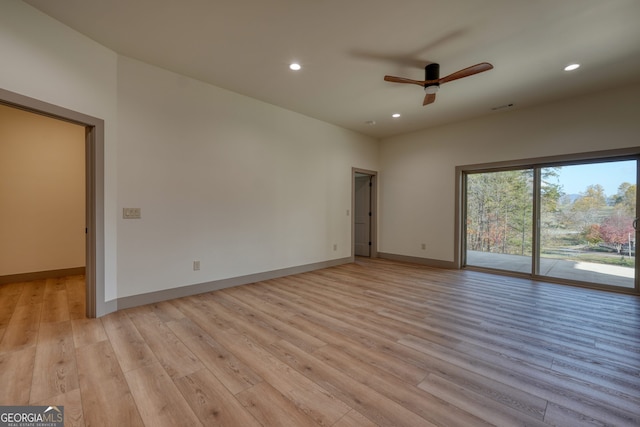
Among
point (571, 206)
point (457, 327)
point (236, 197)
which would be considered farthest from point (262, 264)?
point (571, 206)

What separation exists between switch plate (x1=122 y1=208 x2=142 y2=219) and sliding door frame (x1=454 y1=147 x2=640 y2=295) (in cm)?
544

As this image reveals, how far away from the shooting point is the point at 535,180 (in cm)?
461

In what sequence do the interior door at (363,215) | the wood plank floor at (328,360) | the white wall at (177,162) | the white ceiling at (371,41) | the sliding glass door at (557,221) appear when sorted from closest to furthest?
the wood plank floor at (328,360) → the white ceiling at (371,41) → the white wall at (177,162) → the sliding glass door at (557,221) → the interior door at (363,215)

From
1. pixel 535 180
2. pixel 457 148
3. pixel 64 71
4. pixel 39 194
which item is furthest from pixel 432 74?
pixel 39 194

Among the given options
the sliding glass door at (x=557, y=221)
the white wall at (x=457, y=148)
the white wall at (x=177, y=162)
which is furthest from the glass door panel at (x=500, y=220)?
the white wall at (x=177, y=162)

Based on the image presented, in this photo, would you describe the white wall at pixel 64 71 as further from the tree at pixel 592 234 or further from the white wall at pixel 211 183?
the tree at pixel 592 234

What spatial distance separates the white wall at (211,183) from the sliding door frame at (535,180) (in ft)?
8.71

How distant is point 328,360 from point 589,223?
4.81 m

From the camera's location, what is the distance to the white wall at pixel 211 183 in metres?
3.22

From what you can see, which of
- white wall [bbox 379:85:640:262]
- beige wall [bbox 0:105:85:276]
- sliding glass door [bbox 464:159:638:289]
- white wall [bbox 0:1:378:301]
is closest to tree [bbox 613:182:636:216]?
sliding glass door [bbox 464:159:638:289]

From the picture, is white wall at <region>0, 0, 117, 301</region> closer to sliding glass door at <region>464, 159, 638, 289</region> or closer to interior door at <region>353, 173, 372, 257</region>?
interior door at <region>353, 173, 372, 257</region>

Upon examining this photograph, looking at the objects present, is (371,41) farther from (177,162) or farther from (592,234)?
(592,234)

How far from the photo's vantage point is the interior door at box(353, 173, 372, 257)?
268 inches

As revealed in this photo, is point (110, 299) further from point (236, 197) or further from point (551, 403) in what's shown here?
point (551, 403)
